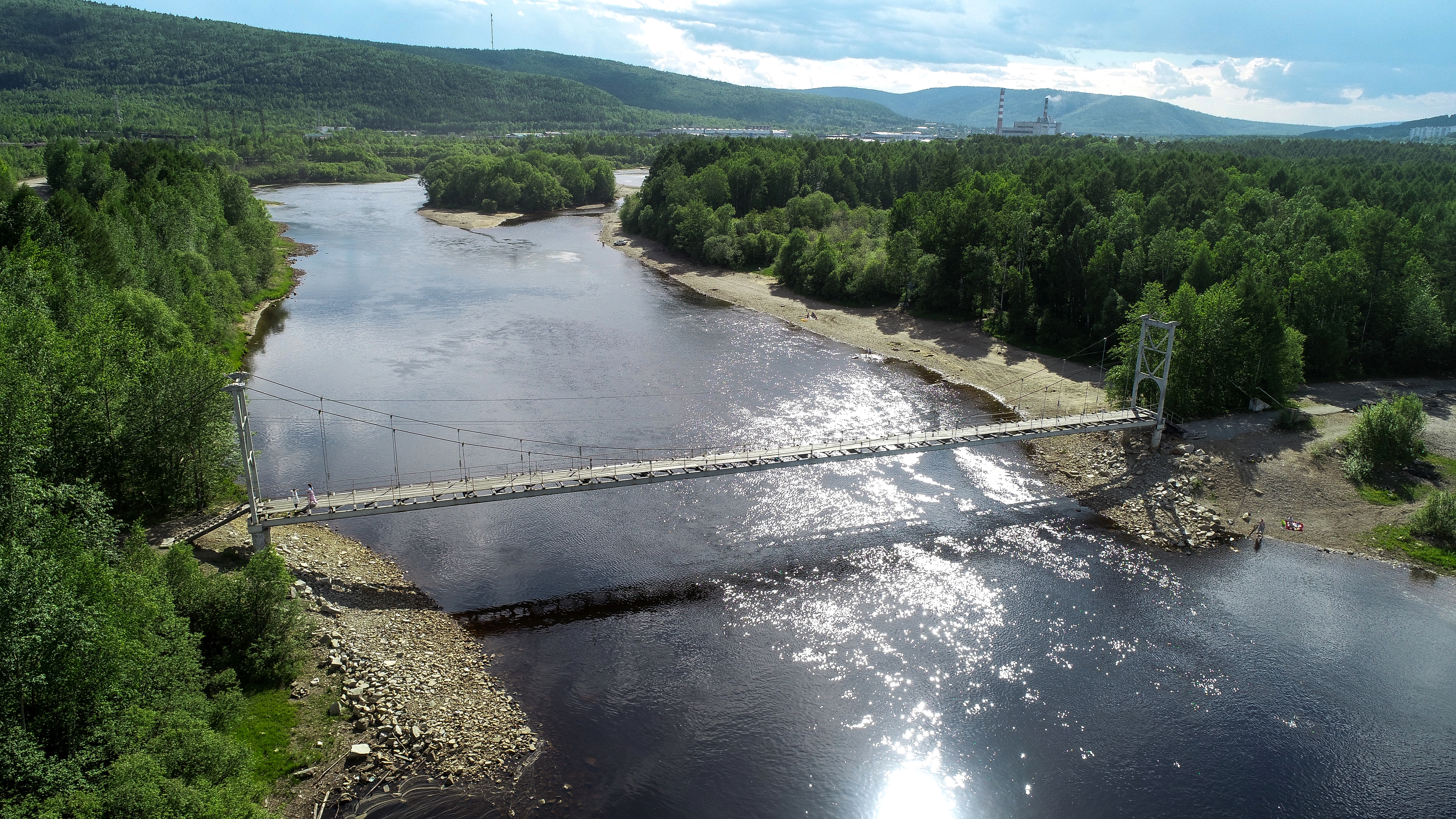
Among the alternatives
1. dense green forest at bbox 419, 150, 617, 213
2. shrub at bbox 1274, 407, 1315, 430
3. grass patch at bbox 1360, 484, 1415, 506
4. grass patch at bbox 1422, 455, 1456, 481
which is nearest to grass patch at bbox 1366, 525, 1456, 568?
grass patch at bbox 1360, 484, 1415, 506

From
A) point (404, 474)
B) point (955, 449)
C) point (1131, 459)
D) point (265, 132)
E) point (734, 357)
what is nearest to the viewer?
point (404, 474)

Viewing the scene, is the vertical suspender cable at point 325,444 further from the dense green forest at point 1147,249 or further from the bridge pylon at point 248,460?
the dense green forest at point 1147,249

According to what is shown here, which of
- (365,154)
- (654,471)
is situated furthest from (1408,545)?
(365,154)

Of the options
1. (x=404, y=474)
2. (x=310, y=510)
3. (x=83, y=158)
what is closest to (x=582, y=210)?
(x=83, y=158)

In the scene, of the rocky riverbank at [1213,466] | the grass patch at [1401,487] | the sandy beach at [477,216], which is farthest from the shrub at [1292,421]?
the sandy beach at [477,216]

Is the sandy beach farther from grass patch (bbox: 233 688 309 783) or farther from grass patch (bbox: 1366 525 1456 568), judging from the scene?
grass patch (bbox: 1366 525 1456 568)

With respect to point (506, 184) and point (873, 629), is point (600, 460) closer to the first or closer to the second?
point (873, 629)

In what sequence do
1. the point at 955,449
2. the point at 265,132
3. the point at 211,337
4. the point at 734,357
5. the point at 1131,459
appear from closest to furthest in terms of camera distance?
the point at 1131,459 → the point at 955,449 → the point at 211,337 → the point at 734,357 → the point at 265,132

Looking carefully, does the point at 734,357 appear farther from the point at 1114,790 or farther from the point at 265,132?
the point at 265,132
